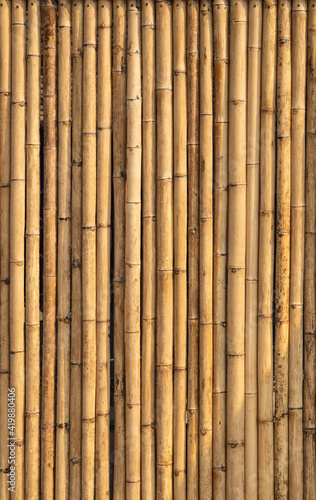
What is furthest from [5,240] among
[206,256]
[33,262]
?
[206,256]

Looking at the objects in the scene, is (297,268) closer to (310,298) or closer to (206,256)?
(310,298)

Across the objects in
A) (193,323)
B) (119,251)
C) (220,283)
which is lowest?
(193,323)

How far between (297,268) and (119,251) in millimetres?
552

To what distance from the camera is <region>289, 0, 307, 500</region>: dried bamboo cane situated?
5.16 feet

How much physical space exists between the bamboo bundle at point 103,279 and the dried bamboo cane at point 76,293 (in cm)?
6

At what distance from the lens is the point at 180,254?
159cm

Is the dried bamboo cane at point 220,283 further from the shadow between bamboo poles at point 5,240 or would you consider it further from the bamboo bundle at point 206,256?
the shadow between bamboo poles at point 5,240

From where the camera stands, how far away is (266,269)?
1589 mm

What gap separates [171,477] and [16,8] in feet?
5.01

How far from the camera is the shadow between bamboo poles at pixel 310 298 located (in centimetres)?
158

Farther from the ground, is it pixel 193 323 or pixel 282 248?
pixel 282 248

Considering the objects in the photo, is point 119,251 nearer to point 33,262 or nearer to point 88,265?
point 88,265

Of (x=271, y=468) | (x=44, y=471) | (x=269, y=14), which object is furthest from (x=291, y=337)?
(x=269, y=14)

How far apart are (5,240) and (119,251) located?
0.36 metres
